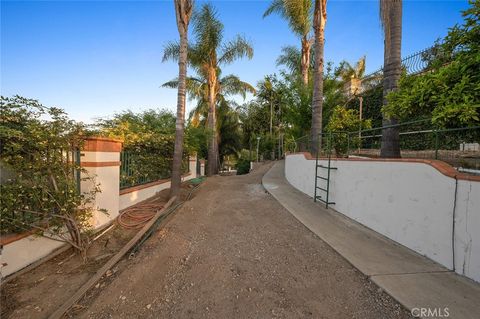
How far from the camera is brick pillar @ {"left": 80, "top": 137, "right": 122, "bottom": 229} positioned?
4547 millimetres

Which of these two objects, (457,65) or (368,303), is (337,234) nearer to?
(368,303)

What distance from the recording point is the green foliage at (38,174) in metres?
3.29

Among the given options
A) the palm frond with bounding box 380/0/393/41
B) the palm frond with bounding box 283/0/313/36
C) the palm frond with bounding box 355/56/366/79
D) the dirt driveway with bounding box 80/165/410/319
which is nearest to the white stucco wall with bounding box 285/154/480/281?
the dirt driveway with bounding box 80/165/410/319

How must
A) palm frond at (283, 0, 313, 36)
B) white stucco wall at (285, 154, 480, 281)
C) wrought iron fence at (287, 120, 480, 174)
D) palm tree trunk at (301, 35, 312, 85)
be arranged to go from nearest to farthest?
white stucco wall at (285, 154, 480, 281) < wrought iron fence at (287, 120, 480, 174) < palm frond at (283, 0, 313, 36) < palm tree trunk at (301, 35, 312, 85)

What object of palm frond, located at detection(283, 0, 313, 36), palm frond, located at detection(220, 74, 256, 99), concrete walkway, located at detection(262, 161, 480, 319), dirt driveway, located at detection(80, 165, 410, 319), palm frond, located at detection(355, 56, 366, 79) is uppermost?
palm frond, located at detection(355, 56, 366, 79)

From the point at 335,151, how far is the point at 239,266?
5469 mm

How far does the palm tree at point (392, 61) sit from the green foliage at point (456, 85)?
188cm

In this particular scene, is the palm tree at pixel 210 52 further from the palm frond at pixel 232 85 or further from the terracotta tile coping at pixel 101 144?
the terracotta tile coping at pixel 101 144

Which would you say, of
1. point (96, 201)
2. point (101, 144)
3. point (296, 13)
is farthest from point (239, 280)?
point (296, 13)

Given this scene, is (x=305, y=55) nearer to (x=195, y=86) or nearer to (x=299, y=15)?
(x=299, y=15)

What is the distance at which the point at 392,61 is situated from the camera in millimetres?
5820

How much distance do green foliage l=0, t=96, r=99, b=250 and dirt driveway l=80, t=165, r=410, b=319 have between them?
57.2 inches

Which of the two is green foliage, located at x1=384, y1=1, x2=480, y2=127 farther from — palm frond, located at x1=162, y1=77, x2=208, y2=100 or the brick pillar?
palm frond, located at x1=162, y1=77, x2=208, y2=100

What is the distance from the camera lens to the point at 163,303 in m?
2.67
